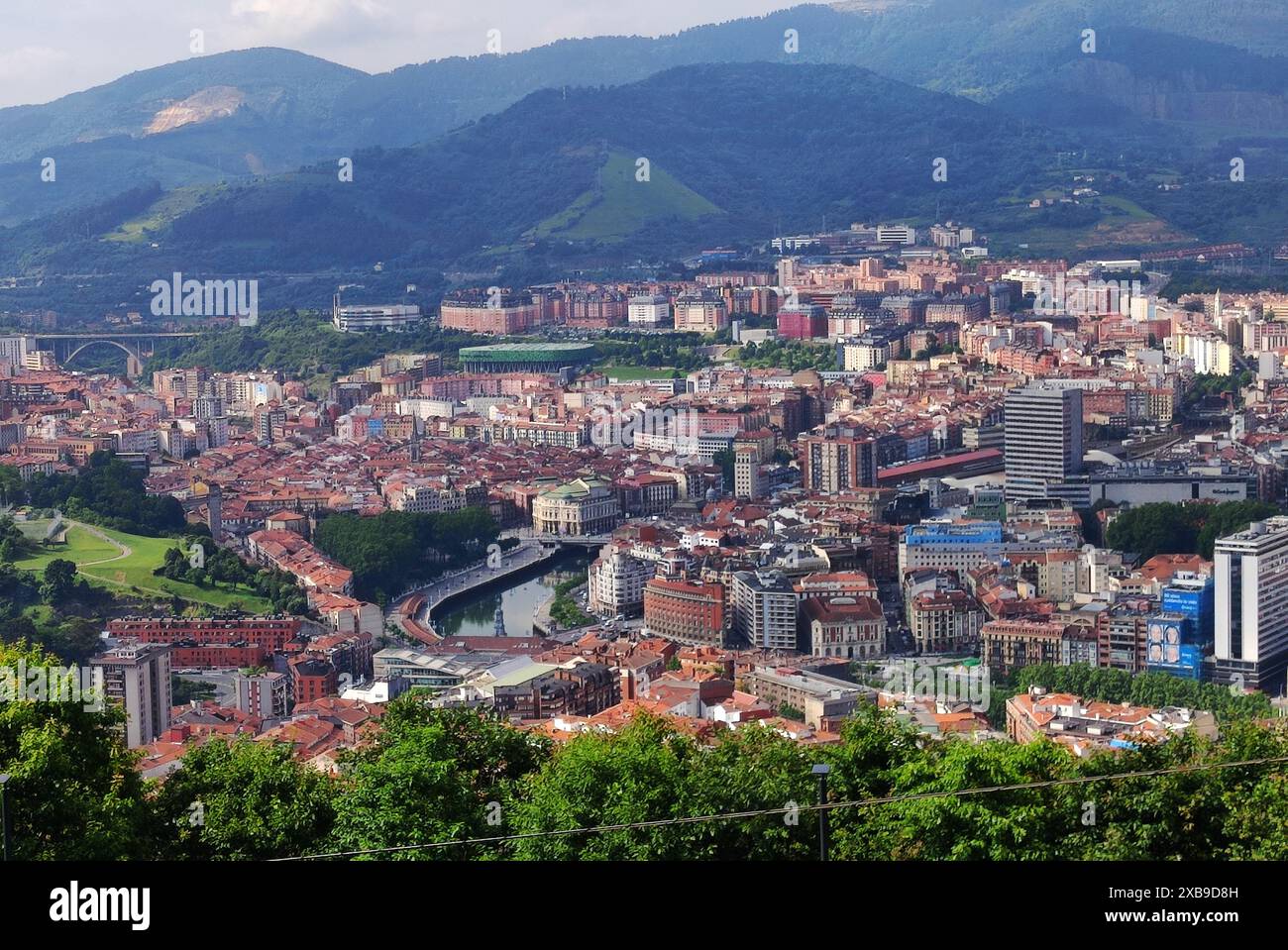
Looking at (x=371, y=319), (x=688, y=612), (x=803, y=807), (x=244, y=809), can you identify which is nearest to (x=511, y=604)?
(x=688, y=612)

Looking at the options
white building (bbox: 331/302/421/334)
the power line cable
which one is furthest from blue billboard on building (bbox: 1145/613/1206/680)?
white building (bbox: 331/302/421/334)

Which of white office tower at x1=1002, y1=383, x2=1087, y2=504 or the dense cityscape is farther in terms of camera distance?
white office tower at x1=1002, y1=383, x2=1087, y2=504

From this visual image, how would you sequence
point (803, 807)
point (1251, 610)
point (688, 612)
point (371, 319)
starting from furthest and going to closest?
point (371, 319)
point (688, 612)
point (1251, 610)
point (803, 807)

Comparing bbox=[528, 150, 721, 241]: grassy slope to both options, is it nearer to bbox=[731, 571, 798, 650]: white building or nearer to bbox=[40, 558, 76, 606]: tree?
bbox=[40, 558, 76, 606]: tree

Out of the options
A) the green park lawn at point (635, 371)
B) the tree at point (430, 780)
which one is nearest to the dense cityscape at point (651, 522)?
the tree at point (430, 780)

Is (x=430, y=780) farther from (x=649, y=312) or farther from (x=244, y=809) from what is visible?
(x=649, y=312)

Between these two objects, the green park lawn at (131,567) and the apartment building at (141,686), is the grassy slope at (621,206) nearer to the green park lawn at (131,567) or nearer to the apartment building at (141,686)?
the green park lawn at (131,567)
